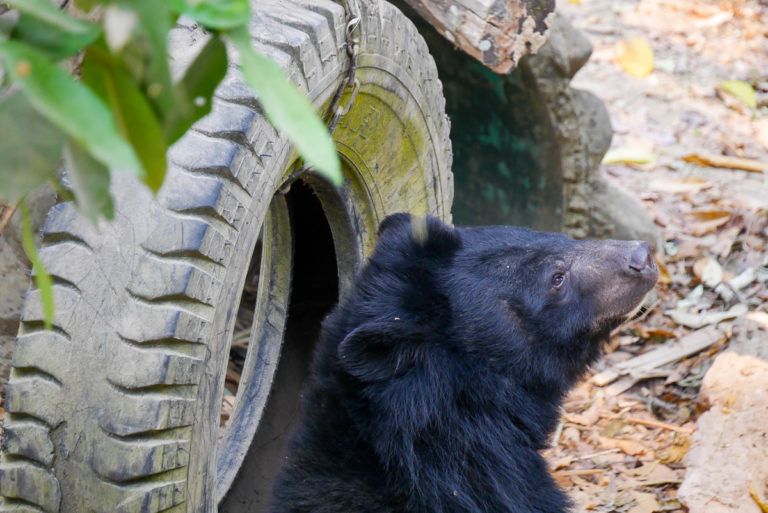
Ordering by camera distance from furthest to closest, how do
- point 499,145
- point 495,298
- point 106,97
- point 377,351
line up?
point 499,145 → point 495,298 → point 377,351 → point 106,97

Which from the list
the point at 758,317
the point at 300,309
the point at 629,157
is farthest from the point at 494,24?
the point at 629,157

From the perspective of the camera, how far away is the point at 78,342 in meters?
2.10

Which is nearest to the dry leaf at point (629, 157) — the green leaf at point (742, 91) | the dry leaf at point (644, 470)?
the green leaf at point (742, 91)

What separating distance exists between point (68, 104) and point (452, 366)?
204 cm

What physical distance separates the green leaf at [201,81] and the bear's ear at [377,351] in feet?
5.31

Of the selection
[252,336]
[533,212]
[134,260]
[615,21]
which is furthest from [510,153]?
[615,21]

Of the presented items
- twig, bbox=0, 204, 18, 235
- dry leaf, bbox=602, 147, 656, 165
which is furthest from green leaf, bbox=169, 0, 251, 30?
dry leaf, bbox=602, 147, 656, 165

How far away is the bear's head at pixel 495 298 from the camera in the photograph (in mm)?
2623

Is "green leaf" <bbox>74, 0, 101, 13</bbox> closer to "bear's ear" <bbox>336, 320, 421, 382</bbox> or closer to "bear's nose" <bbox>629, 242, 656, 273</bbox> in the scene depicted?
"bear's ear" <bbox>336, 320, 421, 382</bbox>

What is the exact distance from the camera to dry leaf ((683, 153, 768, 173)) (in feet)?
22.3

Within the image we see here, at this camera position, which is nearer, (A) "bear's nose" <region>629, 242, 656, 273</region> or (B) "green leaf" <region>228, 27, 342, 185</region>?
(B) "green leaf" <region>228, 27, 342, 185</region>

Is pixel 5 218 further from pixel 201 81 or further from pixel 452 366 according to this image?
pixel 201 81

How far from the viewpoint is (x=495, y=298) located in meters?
2.83

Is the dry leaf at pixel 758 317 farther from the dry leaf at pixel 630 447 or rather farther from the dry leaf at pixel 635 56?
the dry leaf at pixel 635 56
